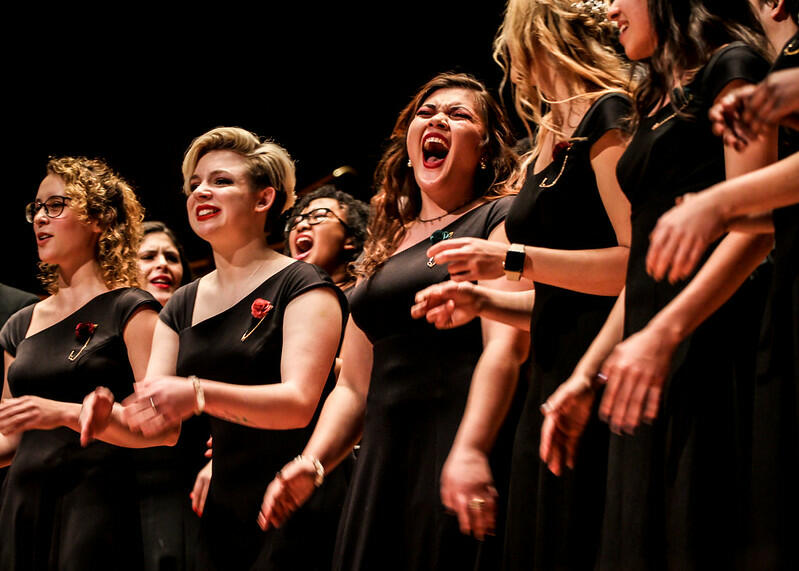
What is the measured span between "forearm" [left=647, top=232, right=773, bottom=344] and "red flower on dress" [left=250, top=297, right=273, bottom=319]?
1.44 meters

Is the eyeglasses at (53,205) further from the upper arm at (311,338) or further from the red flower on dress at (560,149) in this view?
the red flower on dress at (560,149)

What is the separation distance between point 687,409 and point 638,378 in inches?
5.1

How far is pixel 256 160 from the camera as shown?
2941 mm

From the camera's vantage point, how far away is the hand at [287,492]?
2.16m

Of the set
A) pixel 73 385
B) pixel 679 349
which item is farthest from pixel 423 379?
pixel 73 385

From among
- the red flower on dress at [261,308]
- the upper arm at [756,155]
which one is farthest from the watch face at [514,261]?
the red flower on dress at [261,308]

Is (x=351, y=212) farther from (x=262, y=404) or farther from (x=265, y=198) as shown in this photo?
(x=262, y=404)

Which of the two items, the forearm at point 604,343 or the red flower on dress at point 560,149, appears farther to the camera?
the red flower on dress at point 560,149

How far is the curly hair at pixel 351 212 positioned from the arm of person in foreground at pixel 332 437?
3.99 ft

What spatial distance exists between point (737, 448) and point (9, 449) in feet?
8.73

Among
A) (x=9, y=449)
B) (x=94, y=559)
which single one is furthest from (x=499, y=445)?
(x=9, y=449)

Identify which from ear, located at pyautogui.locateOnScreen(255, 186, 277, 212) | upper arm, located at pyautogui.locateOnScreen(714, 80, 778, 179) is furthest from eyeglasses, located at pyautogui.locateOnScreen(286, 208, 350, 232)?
upper arm, located at pyautogui.locateOnScreen(714, 80, 778, 179)

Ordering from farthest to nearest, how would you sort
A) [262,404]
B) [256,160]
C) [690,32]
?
[256,160] → [262,404] → [690,32]

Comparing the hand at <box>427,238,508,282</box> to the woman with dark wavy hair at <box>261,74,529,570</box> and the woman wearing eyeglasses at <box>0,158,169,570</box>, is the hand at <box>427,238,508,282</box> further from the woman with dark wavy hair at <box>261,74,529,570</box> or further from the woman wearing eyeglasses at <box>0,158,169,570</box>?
the woman wearing eyeglasses at <box>0,158,169,570</box>
